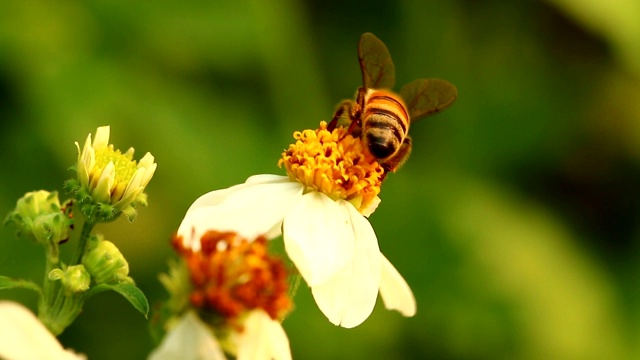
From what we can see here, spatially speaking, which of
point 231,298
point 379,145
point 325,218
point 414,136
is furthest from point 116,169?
point 414,136

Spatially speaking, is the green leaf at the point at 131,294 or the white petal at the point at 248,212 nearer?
the green leaf at the point at 131,294

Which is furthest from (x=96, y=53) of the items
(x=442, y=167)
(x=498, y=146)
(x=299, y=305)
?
(x=498, y=146)

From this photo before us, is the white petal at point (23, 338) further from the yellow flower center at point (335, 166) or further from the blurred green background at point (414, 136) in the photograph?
the blurred green background at point (414, 136)

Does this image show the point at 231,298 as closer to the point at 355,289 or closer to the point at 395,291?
the point at 355,289

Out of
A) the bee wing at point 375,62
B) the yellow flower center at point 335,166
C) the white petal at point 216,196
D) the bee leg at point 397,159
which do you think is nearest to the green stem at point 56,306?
the white petal at point 216,196

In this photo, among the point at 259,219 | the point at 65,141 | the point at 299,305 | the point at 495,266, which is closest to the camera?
the point at 259,219

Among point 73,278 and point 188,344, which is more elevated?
point 188,344

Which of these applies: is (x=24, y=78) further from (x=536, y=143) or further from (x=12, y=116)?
(x=536, y=143)
